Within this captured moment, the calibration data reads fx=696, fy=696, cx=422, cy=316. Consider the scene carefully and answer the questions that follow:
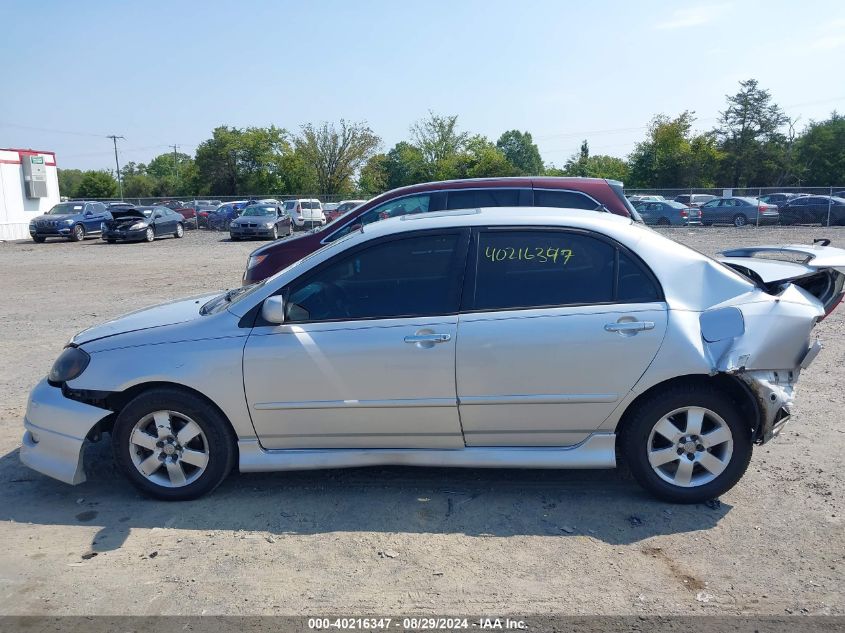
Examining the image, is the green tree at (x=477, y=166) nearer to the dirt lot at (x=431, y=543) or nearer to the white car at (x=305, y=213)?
the white car at (x=305, y=213)

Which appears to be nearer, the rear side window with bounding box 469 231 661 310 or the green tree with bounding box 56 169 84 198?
the rear side window with bounding box 469 231 661 310

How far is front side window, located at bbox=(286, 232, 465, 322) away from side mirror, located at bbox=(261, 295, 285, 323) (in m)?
0.10

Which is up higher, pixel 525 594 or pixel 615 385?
pixel 615 385

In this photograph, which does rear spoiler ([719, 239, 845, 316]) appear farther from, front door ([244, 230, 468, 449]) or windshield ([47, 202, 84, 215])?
windshield ([47, 202, 84, 215])

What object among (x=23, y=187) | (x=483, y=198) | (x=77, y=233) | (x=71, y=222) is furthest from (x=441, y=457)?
(x=23, y=187)

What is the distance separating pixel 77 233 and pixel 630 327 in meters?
30.6

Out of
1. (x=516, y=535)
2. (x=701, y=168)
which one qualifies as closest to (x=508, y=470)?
(x=516, y=535)

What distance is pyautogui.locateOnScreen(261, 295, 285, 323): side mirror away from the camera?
4.17 metres

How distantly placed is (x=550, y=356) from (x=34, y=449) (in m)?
3.28

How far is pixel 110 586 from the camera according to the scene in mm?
3498

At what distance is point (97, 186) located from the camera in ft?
246

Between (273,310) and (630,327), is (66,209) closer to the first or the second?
(273,310)

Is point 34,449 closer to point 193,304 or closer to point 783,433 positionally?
point 193,304

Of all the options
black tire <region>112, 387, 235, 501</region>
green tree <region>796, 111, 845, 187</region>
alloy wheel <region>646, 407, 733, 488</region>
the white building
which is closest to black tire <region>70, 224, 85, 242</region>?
the white building
